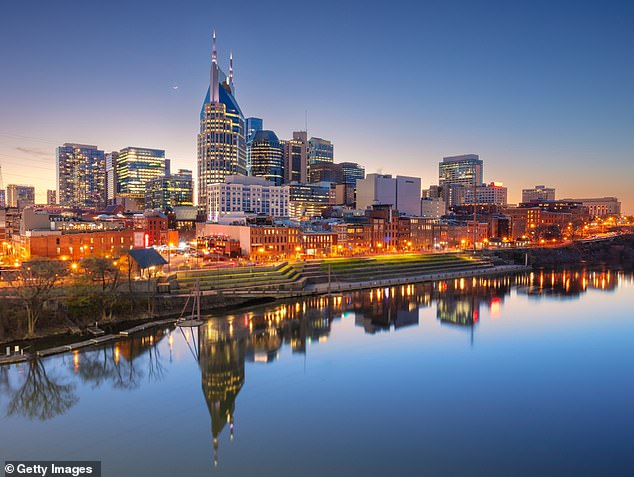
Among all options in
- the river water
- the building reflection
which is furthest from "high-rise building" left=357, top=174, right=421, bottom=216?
the building reflection

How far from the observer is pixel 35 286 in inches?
1357

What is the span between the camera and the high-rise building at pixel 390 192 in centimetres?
15050

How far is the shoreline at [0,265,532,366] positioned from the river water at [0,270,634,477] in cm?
117

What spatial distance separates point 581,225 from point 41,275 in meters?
161

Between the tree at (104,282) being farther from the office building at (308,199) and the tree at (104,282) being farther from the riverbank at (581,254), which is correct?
the office building at (308,199)

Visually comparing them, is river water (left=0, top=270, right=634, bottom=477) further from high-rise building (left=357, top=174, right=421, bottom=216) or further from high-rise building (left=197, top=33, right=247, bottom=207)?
high-rise building (left=197, top=33, right=247, bottom=207)

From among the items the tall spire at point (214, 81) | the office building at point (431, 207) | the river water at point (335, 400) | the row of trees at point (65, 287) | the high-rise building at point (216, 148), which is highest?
the tall spire at point (214, 81)

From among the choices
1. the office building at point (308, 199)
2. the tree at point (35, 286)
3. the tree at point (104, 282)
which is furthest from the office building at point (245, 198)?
the tree at point (35, 286)

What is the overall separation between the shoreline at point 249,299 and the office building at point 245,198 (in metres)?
63.7

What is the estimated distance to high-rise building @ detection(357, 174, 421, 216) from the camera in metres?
150

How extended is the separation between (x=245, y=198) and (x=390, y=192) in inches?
2017

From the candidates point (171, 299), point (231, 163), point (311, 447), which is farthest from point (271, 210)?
point (311, 447)

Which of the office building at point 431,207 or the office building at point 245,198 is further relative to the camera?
the office building at point 431,207

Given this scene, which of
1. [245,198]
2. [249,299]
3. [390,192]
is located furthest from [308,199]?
[249,299]
